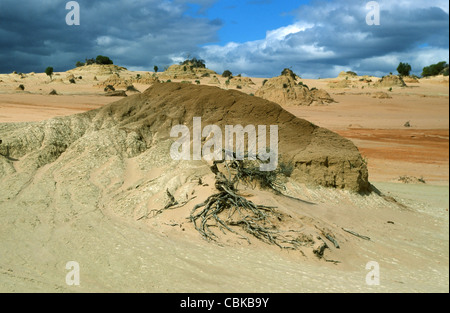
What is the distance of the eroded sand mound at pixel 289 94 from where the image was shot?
93.5ft

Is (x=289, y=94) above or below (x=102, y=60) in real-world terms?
below

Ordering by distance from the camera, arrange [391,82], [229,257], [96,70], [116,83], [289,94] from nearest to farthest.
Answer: [229,257], [289,94], [116,83], [391,82], [96,70]

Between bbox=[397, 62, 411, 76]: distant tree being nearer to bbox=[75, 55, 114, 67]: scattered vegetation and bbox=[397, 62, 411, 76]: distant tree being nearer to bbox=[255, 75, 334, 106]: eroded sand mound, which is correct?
bbox=[255, 75, 334, 106]: eroded sand mound

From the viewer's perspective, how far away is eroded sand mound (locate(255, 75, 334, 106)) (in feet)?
93.5

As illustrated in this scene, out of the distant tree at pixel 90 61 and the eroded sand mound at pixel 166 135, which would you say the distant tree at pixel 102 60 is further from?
the eroded sand mound at pixel 166 135

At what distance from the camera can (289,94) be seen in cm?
2875

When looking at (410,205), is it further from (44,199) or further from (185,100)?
(44,199)

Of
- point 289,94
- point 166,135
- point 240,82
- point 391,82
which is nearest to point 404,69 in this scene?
point 391,82

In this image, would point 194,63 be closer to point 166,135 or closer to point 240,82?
point 240,82

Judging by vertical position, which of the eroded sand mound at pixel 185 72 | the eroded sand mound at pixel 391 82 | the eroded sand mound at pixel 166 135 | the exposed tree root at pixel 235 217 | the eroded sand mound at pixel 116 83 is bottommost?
the exposed tree root at pixel 235 217

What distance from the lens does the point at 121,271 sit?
4398 mm

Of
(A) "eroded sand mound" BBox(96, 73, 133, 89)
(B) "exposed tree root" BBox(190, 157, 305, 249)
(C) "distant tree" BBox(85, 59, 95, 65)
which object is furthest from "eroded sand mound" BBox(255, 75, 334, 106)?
(B) "exposed tree root" BBox(190, 157, 305, 249)

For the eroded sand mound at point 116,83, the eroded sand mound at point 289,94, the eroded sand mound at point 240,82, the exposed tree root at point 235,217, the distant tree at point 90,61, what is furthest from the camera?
the distant tree at point 90,61

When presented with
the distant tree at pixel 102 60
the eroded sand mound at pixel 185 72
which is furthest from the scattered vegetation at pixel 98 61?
the eroded sand mound at pixel 185 72
